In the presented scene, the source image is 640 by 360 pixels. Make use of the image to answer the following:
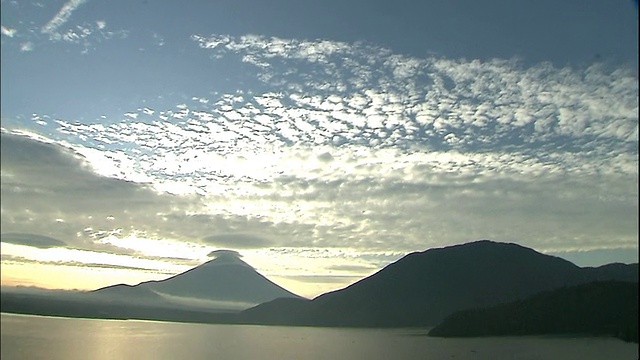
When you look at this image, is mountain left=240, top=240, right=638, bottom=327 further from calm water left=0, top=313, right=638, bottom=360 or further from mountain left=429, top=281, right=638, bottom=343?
calm water left=0, top=313, right=638, bottom=360

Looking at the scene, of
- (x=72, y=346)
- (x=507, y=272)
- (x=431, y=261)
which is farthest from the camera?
(x=431, y=261)

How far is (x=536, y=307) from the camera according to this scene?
2539 inches

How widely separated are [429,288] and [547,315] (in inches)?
1751

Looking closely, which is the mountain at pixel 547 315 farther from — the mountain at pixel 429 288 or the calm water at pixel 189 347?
the mountain at pixel 429 288

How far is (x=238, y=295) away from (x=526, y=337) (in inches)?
3072

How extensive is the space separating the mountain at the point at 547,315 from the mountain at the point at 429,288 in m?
16.8

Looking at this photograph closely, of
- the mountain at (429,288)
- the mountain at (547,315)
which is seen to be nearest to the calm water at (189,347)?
the mountain at (547,315)

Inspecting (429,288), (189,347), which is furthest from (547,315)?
(429,288)

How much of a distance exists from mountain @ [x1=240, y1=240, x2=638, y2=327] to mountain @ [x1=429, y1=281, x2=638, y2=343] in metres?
16.8

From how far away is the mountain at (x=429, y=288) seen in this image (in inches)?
3506

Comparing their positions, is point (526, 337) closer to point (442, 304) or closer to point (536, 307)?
point (536, 307)

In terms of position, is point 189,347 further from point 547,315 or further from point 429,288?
point 429,288

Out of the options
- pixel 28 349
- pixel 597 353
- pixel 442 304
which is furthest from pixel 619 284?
pixel 442 304

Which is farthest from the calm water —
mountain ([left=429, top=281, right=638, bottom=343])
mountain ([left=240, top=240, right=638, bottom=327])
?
mountain ([left=240, top=240, right=638, bottom=327])
